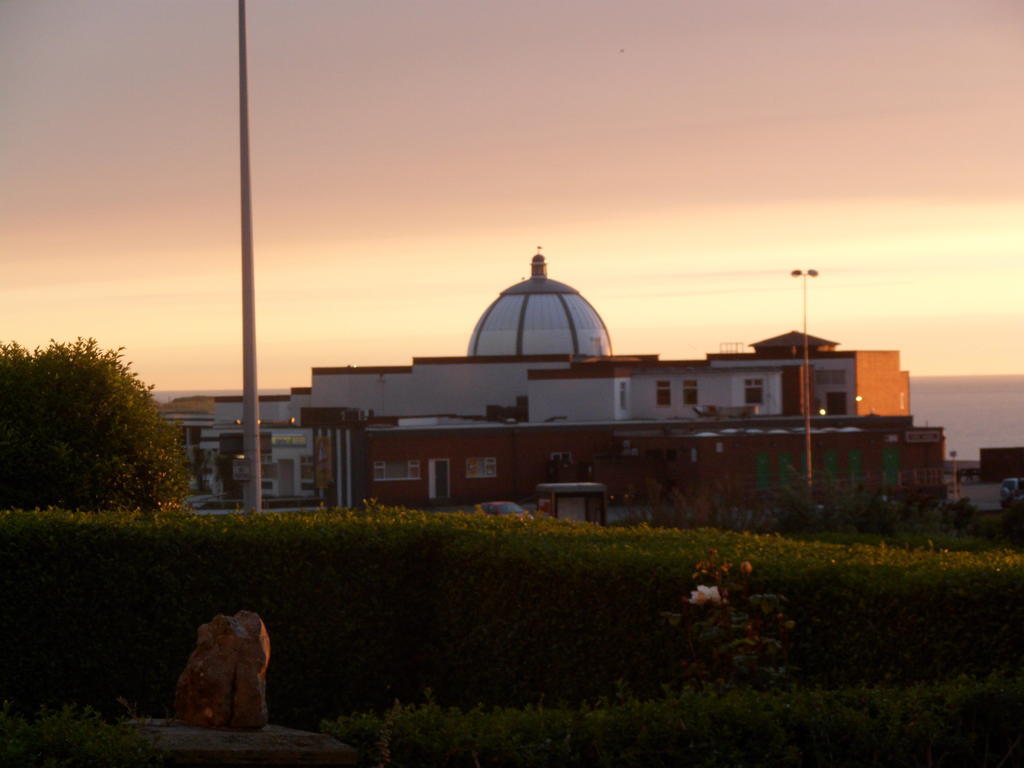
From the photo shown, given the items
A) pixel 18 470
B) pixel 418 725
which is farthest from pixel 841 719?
pixel 18 470

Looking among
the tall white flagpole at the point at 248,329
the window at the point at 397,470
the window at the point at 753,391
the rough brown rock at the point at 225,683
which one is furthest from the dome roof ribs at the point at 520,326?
the rough brown rock at the point at 225,683

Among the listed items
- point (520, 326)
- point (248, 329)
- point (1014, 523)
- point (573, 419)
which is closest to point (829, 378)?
point (573, 419)

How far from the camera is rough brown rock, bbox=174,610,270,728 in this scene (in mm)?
6004

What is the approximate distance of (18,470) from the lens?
14.7 m

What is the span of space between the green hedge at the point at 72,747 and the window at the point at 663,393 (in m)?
60.9

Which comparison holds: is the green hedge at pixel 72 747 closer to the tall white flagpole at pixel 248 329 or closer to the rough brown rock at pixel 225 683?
the rough brown rock at pixel 225 683

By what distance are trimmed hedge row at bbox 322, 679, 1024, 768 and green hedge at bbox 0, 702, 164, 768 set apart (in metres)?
0.88

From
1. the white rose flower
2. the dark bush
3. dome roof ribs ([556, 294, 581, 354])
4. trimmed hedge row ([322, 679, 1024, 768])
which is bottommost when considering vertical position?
the dark bush

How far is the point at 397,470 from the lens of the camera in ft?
175

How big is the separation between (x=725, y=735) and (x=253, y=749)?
2092mm

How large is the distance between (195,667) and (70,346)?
34.9ft

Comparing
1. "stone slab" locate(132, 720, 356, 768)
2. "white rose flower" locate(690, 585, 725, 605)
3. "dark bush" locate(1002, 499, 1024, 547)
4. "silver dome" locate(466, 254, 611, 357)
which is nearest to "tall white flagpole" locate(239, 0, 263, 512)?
"white rose flower" locate(690, 585, 725, 605)

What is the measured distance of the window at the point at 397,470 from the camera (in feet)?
174

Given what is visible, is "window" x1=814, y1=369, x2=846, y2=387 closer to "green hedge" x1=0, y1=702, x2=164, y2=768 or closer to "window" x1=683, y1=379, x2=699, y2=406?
"window" x1=683, y1=379, x2=699, y2=406
